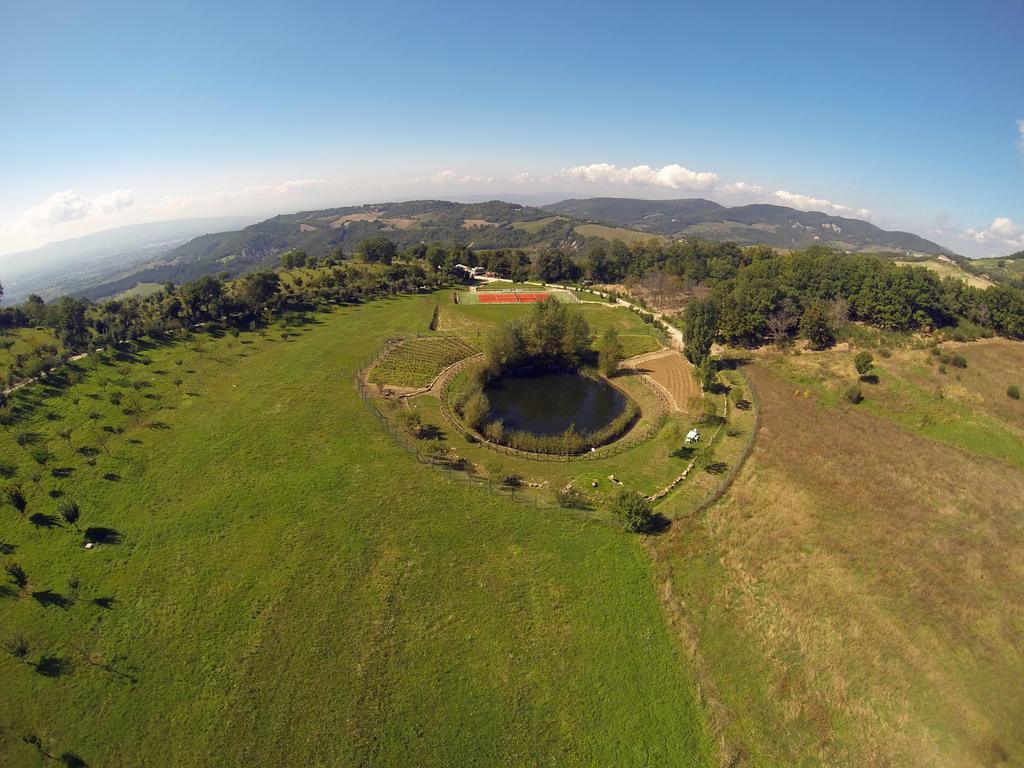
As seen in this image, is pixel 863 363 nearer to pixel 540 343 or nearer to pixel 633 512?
pixel 540 343

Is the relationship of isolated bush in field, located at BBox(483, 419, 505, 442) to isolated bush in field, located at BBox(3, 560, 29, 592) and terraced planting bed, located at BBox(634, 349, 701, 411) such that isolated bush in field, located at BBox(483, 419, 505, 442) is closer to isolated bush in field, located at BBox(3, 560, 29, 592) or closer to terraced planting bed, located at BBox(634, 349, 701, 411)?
terraced planting bed, located at BBox(634, 349, 701, 411)

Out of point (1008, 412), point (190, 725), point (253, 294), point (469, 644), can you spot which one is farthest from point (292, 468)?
point (1008, 412)

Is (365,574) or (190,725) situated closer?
(190,725)

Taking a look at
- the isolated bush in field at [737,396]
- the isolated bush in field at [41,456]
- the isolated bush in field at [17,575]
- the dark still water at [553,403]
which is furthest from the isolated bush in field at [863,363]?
the isolated bush in field at [41,456]

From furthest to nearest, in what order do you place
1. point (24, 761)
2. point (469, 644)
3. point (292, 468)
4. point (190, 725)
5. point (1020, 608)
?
1. point (292, 468)
2. point (1020, 608)
3. point (469, 644)
4. point (190, 725)
5. point (24, 761)

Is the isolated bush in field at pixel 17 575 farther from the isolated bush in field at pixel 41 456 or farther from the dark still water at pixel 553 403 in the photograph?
the dark still water at pixel 553 403

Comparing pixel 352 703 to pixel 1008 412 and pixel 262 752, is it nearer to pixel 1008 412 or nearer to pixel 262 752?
pixel 262 752
